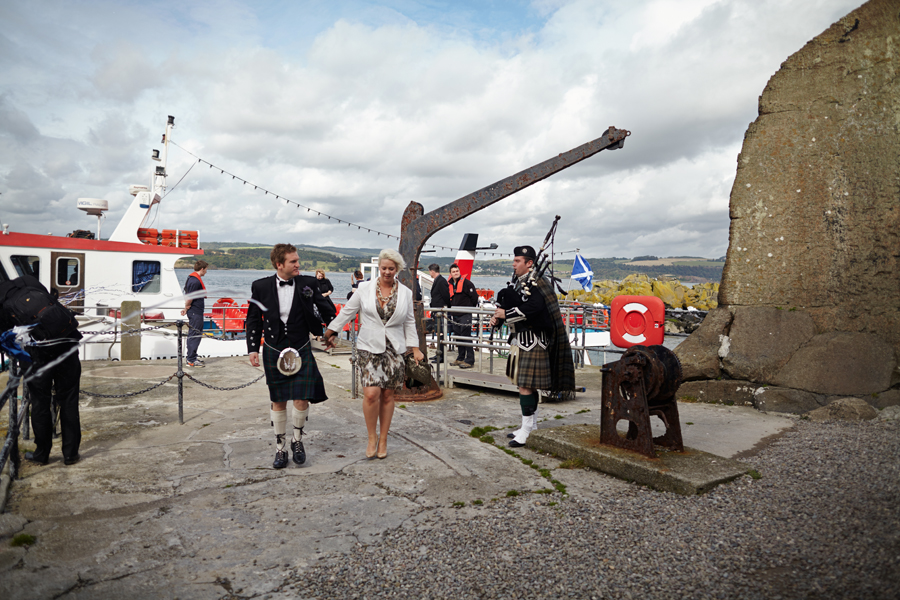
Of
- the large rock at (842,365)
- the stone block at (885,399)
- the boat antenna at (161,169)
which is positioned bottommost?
the stone block at (885,399)

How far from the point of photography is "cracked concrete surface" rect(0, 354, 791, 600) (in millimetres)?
2812

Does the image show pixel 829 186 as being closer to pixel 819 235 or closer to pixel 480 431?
pixel 819 235

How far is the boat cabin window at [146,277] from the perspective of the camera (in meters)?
13.4

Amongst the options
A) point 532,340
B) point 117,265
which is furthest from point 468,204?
point 117,265

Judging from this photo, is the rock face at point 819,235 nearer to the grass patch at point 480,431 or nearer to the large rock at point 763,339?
the large rock at point 763,339

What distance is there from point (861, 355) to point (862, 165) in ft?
6.75

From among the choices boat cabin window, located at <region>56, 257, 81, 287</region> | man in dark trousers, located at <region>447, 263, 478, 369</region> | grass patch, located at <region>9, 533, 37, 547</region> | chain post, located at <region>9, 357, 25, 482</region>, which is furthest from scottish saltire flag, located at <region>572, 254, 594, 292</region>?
grass patch, located at <region>9, 533, 37, 547</region>

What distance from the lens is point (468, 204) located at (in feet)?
23.1

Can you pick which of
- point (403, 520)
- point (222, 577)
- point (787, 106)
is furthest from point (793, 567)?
point (787, 106)

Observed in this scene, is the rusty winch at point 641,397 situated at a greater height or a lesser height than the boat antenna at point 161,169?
lesser

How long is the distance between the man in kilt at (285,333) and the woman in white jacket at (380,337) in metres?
0.24

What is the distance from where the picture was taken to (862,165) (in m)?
5.87

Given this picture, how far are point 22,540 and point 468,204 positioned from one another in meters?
5.46

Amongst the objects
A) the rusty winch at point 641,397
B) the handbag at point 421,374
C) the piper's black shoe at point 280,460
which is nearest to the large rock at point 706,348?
the rusty winch at point 641,397
